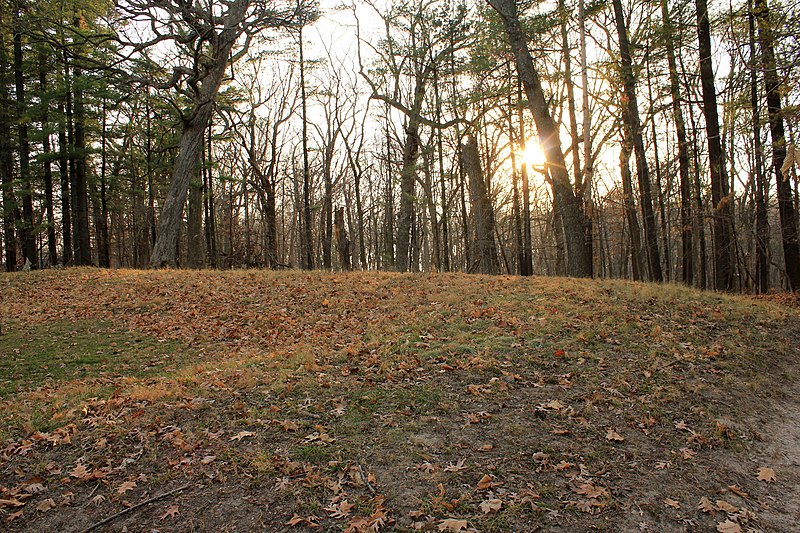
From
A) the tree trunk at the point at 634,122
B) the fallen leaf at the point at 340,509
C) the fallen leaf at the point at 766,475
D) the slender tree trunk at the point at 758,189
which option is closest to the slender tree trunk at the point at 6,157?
the fallen leaf at the point at 340,509

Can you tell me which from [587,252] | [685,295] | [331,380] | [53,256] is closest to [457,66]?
[587,252]

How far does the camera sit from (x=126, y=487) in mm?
3938

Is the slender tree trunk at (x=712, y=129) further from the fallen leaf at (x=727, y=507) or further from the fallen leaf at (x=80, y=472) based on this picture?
the fallen leaf at (x=80, y=472)

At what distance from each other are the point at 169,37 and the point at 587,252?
14.1 meters

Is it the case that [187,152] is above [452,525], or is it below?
above

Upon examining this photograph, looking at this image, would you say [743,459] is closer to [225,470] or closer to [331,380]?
[331,380]

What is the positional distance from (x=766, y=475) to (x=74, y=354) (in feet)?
31.5

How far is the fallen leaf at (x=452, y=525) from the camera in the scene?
11.1ft

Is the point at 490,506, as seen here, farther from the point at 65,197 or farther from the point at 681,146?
the point at 65,197

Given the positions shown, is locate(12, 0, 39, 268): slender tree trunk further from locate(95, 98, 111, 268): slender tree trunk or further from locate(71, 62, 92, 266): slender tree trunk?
locate(95, 98, 111, 268): slender tree trunk

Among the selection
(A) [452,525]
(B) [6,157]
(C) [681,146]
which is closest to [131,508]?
(A) [452,525]

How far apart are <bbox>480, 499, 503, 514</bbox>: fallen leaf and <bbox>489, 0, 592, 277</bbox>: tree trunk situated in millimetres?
10795

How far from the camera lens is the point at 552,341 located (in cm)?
709

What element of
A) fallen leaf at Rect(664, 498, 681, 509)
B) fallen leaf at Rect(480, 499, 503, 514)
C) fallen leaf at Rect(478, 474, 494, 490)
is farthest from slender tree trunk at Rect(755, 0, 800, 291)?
fallen leaf at Rect(480, 499, 503, 514)
